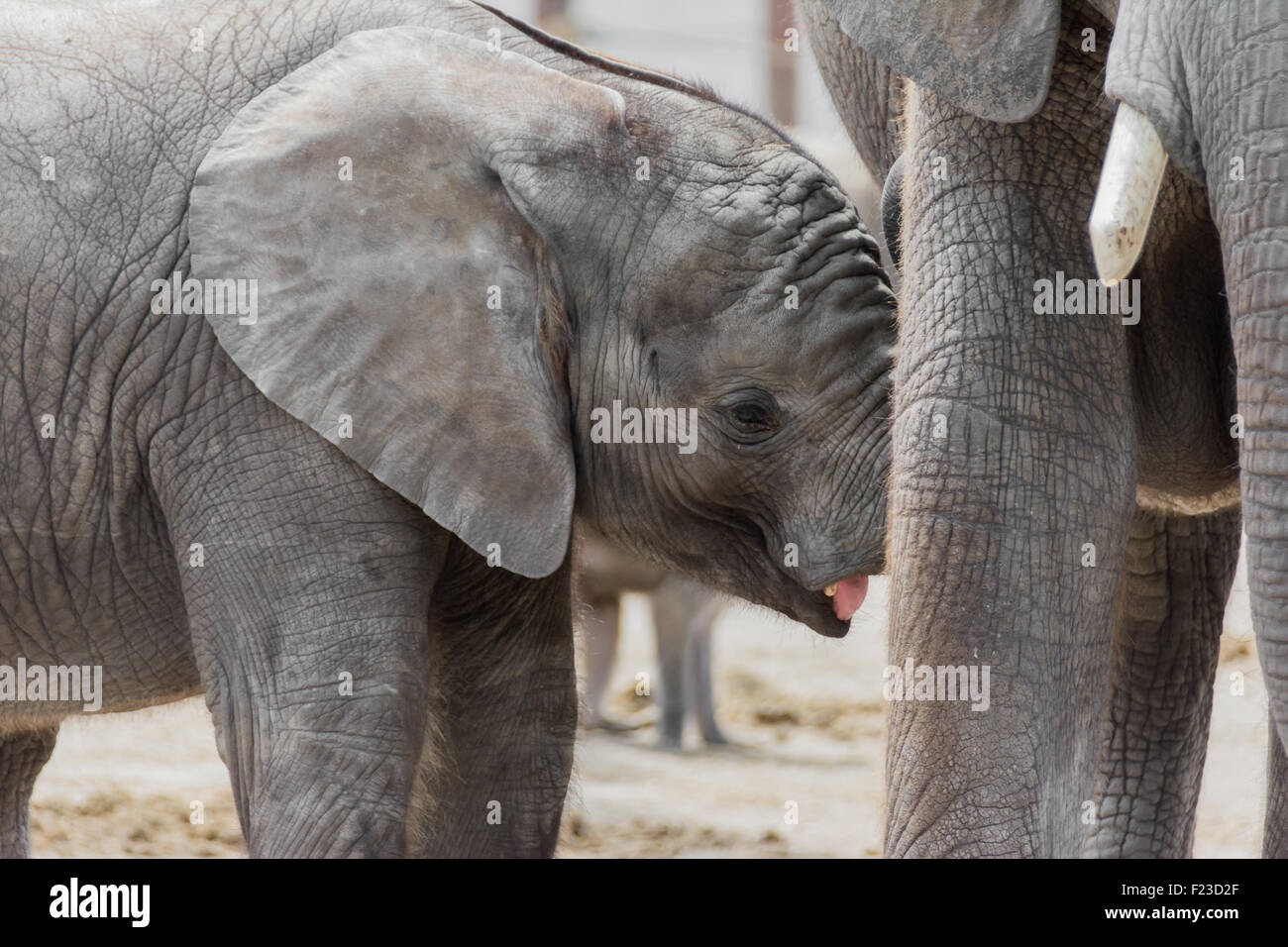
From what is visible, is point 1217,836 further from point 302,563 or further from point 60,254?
point 60,254

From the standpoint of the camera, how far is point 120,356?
3.48 m

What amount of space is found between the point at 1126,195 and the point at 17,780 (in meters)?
2.73

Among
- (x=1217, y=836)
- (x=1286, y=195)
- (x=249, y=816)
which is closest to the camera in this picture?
(x=1286, y=195)

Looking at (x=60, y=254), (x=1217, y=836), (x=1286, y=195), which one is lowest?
(x=1217, y=836)

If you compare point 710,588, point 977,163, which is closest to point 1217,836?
point 710,588

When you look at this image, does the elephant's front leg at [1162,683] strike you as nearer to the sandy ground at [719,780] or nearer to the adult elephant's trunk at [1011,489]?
the sandy ground at [719,780]

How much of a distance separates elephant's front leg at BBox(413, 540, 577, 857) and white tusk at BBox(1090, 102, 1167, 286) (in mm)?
1510

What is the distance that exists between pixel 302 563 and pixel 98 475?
1.30 feet

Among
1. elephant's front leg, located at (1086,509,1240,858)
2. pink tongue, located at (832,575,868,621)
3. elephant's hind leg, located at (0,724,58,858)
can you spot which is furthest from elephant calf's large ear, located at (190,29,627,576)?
elephant's front leg, located at (1086,509,1240,858)

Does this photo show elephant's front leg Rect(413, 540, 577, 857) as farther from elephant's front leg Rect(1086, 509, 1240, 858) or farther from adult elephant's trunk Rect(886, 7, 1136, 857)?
elephant's front leg Rect(1086, 509, 1240, 858)

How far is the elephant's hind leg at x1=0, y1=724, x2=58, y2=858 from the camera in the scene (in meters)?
4.30

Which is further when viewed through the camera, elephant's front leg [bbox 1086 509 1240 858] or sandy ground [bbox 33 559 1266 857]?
sandy ground [bbox 33 559 1266 857]

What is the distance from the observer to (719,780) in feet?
24.3

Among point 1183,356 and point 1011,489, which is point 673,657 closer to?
point 1183,356
